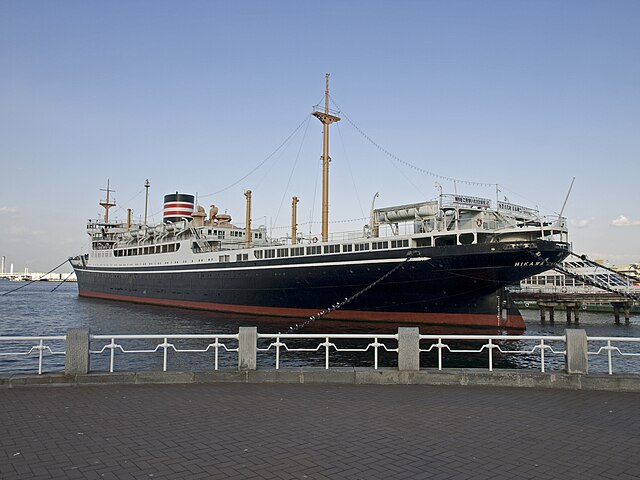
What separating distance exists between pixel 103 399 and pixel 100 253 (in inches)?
3013

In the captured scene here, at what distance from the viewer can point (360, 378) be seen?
37.1ft

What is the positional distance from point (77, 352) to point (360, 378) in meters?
6.44

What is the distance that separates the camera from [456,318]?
3556 centimetres

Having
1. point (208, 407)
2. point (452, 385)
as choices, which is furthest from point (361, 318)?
point (208, 407)

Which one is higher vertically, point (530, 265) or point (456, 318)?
point (530, 265)

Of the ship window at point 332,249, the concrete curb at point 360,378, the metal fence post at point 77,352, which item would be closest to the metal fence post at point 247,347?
the concrete curb at point 360,378

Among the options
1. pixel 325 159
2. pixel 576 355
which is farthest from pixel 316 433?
pixel 325 159

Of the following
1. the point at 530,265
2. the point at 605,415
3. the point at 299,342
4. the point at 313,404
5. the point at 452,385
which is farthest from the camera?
the point at 530,265

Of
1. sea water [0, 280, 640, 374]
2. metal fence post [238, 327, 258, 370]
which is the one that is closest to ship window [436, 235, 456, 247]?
sea water [0, 280, 640, 374]

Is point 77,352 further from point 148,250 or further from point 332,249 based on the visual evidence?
point 148,250

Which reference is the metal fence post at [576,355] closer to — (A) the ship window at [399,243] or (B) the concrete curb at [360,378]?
(B) the concrete curb at [360,378]

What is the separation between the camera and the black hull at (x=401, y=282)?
33.3 meters

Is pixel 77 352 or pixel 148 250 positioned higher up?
pixel 148 250

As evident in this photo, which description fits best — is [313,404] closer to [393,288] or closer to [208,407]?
[208,407]
